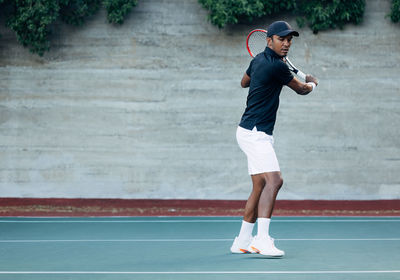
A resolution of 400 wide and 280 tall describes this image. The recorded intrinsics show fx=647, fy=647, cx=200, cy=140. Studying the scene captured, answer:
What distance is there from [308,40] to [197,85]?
6.84 ft

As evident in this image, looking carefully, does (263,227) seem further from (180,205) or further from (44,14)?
(44,14)

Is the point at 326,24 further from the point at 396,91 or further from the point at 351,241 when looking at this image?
the point at 351,241

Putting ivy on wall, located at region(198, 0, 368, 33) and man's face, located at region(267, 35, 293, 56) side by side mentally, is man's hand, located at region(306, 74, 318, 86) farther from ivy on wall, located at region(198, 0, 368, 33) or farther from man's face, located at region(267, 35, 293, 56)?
ivy on wall, located at region(198, 0, 368, 33)

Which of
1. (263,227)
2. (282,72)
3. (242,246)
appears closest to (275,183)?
(263,227)

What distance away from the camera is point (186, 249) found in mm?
5922

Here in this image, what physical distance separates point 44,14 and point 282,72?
263 inches

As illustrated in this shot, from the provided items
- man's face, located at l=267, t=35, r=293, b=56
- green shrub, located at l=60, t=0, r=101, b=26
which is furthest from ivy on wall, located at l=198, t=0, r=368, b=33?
man's face, located at l=267, t=35, r=293, b=56

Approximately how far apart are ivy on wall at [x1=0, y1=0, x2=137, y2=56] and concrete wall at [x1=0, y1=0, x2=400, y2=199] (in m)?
0.36

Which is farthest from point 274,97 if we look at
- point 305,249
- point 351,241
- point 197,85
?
point 197,85

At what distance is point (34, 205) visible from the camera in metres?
11.0

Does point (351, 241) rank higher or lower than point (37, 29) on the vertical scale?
lower

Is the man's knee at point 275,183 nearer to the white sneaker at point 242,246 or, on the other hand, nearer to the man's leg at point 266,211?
the man's leg at point 266,211

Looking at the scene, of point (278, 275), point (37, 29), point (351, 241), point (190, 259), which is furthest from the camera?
point (37, 29)

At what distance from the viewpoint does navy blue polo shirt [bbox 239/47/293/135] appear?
5.32 metres
